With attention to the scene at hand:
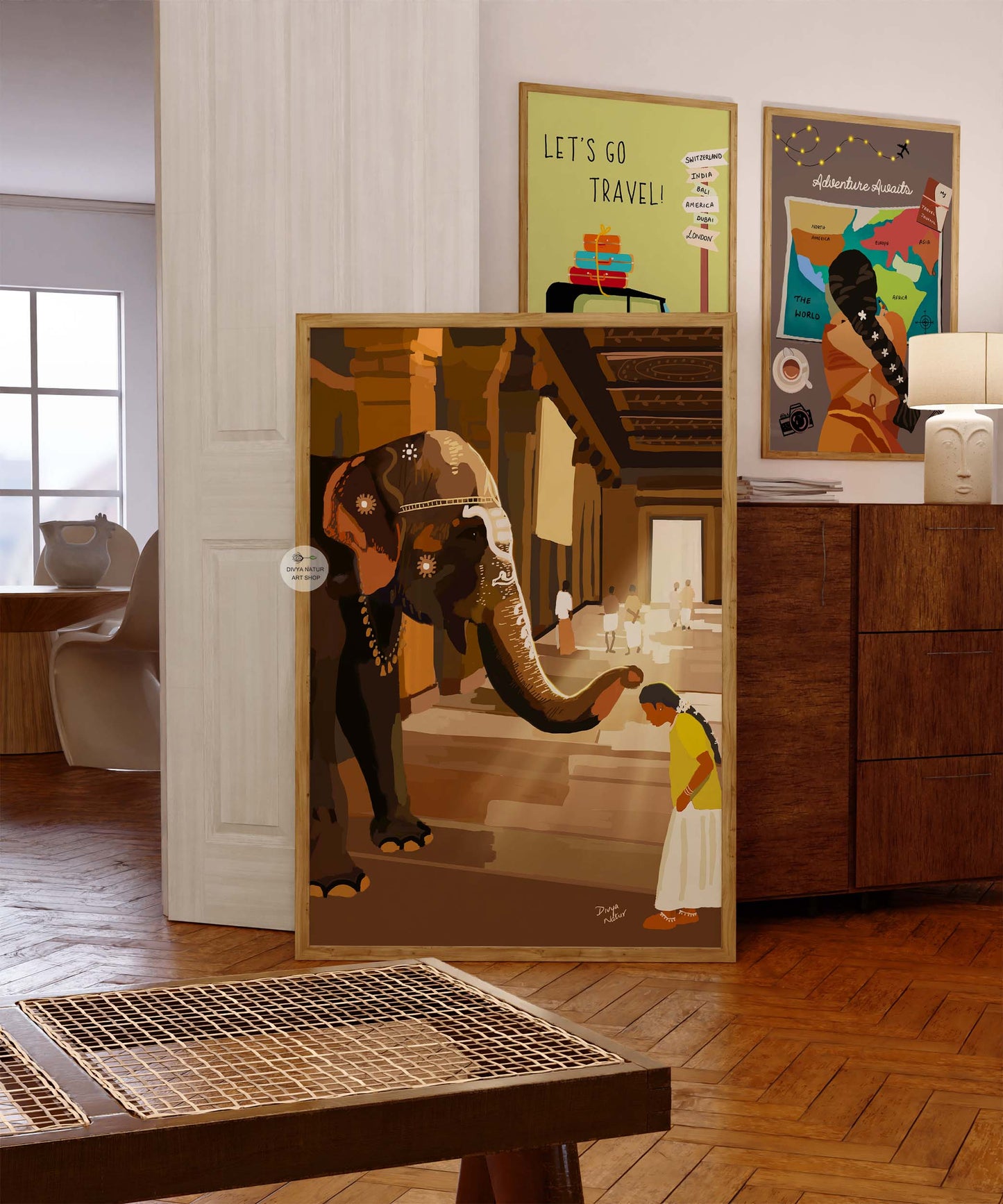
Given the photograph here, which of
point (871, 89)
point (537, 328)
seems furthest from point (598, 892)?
point (871, 89)

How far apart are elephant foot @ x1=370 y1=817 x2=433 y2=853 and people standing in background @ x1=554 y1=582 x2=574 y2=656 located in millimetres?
528

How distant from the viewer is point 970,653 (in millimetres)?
3508

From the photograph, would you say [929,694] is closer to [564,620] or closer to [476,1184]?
[564,620]

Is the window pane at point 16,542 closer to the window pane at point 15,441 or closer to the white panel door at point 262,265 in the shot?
the window pane at point 15,441

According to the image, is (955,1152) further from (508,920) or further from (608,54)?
(608,54)

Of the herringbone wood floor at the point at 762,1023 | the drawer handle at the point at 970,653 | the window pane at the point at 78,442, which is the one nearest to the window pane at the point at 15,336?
the window pane at the point at 78,442

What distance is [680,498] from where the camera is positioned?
3.06m

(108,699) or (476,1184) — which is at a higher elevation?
(476,1184)

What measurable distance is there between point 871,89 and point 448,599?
2.28 metres

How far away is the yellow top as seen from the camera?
10.0ft

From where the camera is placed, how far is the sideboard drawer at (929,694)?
134 inches

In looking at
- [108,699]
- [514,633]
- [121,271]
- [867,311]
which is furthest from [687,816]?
[121,271]

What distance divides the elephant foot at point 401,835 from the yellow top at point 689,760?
23.3 inches

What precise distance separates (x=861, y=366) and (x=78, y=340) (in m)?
6.52
